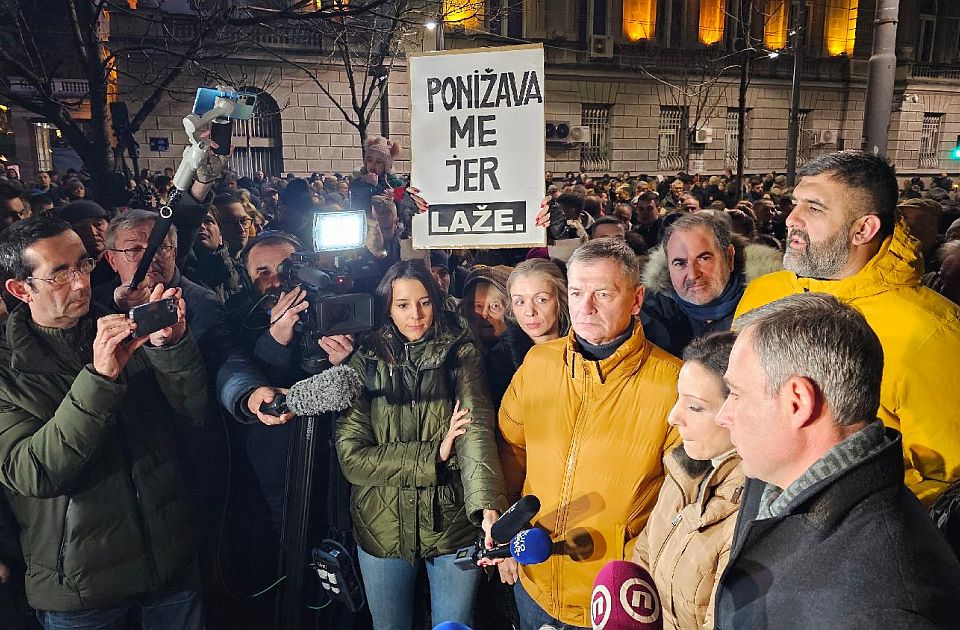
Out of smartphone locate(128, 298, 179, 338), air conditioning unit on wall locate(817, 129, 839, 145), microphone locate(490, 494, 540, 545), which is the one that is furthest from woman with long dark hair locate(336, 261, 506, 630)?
air conditioning unit on wall locate(817, 129, 839, 145)

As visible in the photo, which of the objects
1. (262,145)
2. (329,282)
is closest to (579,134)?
(262,145)

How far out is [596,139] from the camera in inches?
1035

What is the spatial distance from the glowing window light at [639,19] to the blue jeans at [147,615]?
25.8m

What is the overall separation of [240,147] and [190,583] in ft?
69.2

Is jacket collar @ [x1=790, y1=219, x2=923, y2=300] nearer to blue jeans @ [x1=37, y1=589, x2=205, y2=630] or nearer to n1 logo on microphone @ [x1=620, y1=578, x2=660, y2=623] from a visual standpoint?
n1 logo on microphone @ [x1=620, y1=578, x2=660, y2=623]

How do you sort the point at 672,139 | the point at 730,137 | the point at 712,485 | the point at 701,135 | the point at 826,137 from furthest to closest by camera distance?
the point at 826,137 < the point at 730,137 < the point at 672,139 < the point at 701,135 < the point at 712,485

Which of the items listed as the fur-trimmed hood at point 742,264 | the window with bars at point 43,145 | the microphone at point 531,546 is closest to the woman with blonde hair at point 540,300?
the fur-trimmed hood at point 742,264

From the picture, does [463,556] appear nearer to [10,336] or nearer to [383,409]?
[383,409]

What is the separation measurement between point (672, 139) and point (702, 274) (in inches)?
1014

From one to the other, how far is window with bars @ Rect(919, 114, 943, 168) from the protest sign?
1374 inches

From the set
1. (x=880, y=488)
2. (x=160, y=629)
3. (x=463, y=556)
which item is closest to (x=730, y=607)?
(x=880, y=488)

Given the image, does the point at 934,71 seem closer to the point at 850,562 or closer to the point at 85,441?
the point at 850,562

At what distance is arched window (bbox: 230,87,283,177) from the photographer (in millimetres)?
21641

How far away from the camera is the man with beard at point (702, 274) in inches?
129
